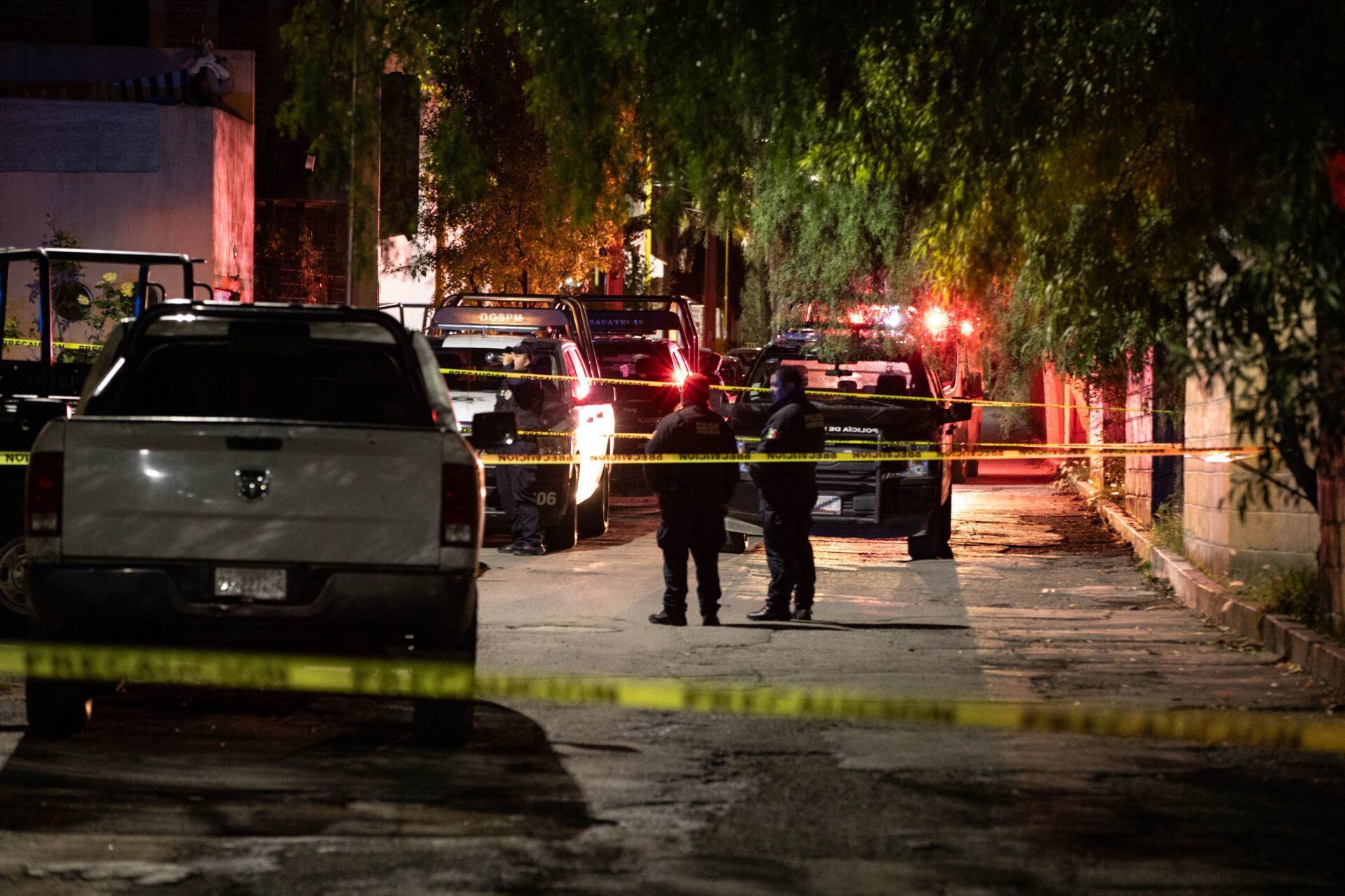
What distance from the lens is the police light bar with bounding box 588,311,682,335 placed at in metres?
28.2

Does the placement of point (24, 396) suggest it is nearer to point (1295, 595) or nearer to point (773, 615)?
point (773, 615)

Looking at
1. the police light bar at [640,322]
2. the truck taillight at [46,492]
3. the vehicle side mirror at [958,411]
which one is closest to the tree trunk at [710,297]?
the police light bar at [640,322]

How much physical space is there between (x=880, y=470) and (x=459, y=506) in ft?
29.7

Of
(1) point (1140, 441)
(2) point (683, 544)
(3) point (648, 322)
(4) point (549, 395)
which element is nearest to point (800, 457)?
(2) point (683, 544)

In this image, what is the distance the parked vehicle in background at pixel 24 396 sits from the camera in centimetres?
1068

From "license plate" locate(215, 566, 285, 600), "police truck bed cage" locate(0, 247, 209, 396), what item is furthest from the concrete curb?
"police truck bed cage" locate(0, 247, 209, 396)

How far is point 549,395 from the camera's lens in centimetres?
1656

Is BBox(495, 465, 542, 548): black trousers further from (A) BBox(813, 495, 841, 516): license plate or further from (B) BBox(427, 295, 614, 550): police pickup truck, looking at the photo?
(A) BBox(813, 495, 841, 516): license plate

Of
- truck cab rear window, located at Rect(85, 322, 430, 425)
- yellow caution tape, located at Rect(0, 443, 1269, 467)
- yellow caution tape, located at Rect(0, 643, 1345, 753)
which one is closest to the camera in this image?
yellow caution tape, located at Rect(0, 643, 1345, 753)

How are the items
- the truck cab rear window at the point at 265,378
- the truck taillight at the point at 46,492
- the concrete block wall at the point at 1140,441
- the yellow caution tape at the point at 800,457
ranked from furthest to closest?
the concrete block wall at the point at 1140,441 → the yellow caution tape at the point at 800,457 → the truck cab rear window at the point at 265,378 → the truck taillight at the point at 46,492

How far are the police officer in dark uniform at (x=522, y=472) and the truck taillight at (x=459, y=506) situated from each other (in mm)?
8301

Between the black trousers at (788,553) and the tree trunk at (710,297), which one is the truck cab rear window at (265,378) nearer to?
the black trousers at (788,553)

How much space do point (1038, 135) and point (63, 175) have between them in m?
20.6

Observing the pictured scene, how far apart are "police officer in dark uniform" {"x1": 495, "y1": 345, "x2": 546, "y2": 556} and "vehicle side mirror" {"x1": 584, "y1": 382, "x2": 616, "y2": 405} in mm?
843
